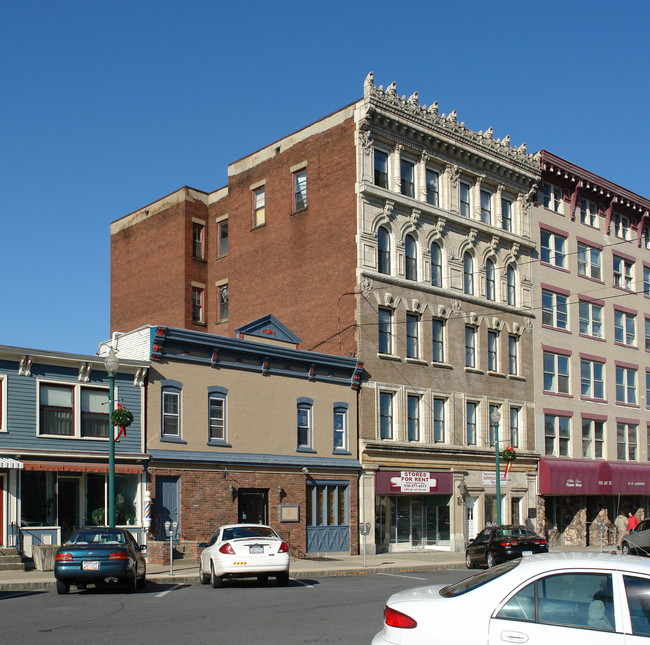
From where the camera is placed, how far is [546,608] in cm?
751

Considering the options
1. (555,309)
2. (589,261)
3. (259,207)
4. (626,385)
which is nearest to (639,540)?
(555,309)

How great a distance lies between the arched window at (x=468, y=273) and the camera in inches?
1705

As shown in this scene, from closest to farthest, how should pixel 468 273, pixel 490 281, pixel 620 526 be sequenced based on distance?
pixel 468 273 → pixel 490 281 → pixel 620 526

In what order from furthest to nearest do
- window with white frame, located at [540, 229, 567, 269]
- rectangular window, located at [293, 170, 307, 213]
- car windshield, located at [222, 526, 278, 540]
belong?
window with white frame, located at [540, 229, 567, 269] < rectangular window, located at [293, 170, 307, 213] < car windshield, located at [222, 526, 278, 540]

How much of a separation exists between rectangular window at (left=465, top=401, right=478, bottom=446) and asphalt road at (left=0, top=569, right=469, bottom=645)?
21465 mm

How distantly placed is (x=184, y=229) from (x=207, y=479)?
1994 cm

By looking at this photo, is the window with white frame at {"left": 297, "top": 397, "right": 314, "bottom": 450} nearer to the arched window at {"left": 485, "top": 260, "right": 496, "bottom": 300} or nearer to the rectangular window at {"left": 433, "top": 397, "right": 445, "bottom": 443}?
the rectangular window at {"left": 433, "top": 397, "right": 445, "bottom": 443}

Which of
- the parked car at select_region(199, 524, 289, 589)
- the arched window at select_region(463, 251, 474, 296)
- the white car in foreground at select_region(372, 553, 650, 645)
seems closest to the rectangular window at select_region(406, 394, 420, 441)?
the arched window at select_region(463, 251, 474, 296)

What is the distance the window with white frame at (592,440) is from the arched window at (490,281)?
1021cm

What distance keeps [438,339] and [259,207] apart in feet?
36.0

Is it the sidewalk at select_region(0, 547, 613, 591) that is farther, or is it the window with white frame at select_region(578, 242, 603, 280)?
the window with white frame at select_region(578, 242, 603, 280)

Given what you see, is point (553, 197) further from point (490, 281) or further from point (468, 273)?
point (468, 273)

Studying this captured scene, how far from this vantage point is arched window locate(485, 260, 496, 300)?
44.5 metres

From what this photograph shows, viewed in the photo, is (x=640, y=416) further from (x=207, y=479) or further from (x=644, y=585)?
(x=644, y=585)
